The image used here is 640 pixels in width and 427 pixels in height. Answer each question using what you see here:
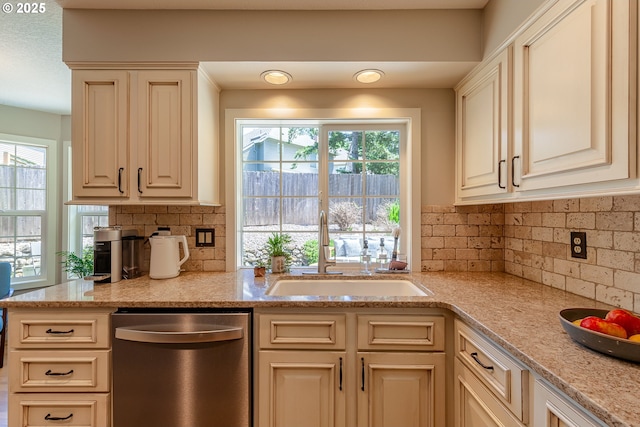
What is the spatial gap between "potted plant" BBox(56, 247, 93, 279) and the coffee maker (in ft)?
6.60

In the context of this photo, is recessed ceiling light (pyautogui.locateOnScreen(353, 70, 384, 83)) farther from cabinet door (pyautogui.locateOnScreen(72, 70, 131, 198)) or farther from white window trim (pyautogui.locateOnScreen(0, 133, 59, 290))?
white window trim (pyautogui.locateOnScreen(0, 133, 59, 290))

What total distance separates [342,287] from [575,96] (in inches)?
55.8

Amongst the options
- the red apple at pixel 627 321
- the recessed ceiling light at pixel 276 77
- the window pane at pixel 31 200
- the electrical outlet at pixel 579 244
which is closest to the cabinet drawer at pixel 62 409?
the recessed ceiling light at pixel 276 77

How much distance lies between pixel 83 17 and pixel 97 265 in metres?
1.34

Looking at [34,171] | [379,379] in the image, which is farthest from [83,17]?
[34,171]

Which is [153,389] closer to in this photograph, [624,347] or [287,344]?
[287,344]

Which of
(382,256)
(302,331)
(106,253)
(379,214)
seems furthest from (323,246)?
(106,253)

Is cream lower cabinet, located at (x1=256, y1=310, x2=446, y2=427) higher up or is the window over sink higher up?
the window over sink

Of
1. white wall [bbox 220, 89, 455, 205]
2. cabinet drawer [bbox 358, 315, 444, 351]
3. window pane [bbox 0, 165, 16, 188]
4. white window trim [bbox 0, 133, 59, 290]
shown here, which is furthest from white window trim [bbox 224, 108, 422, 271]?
window pane [bbox 0, 165, 16, 188]

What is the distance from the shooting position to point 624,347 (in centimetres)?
79

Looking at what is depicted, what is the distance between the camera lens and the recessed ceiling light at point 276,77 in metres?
1.81

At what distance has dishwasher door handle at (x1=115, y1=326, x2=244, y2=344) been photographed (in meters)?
1.35

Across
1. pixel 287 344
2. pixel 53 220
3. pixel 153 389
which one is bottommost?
pixel 153 389

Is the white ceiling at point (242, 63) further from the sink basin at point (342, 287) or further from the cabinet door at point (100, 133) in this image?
the sink basin at point (342, 287)
